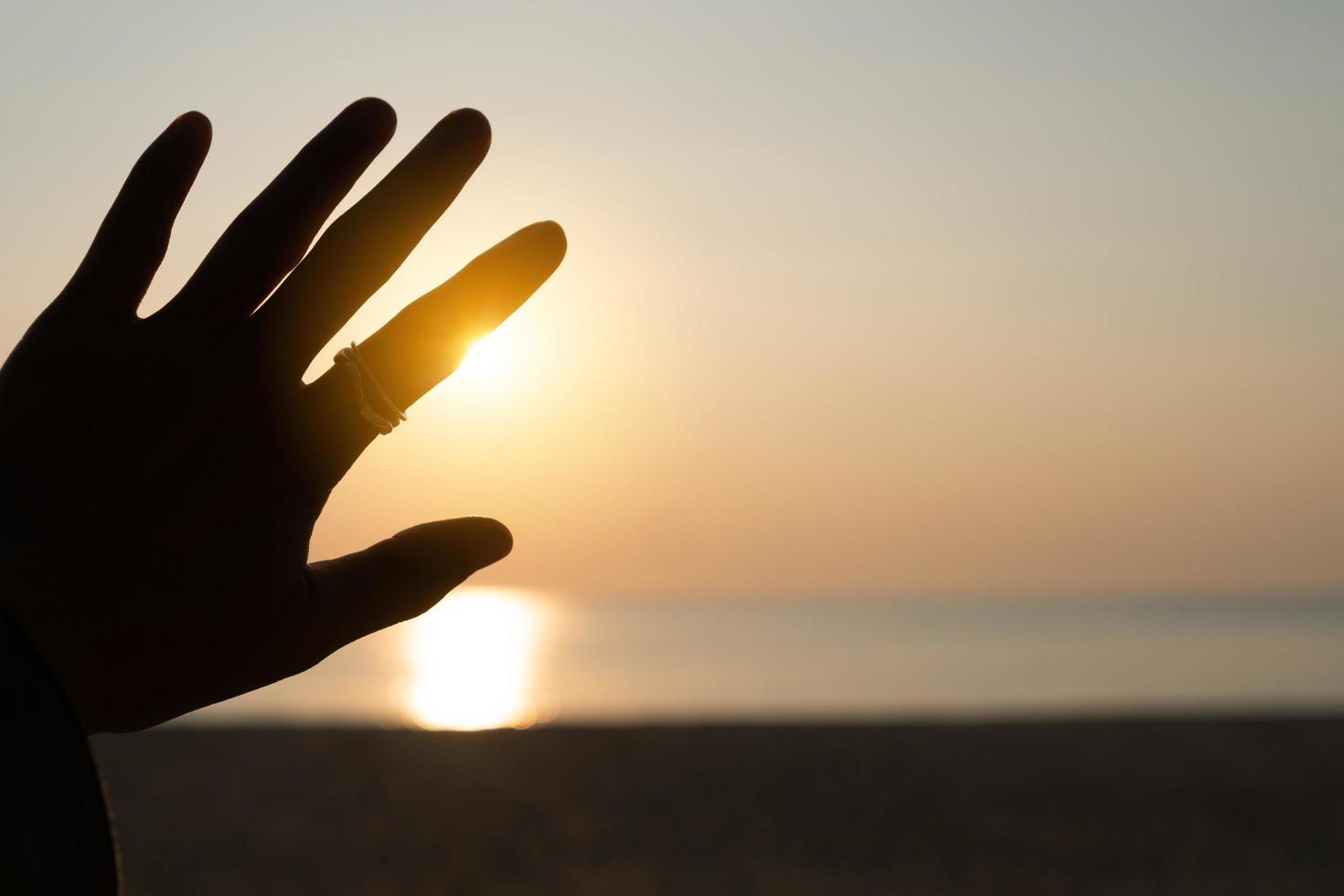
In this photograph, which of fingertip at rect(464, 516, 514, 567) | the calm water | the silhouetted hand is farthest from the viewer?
the calm water

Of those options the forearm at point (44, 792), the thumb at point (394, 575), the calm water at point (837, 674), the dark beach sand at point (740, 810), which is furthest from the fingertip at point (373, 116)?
the calm water at point (837, 674)

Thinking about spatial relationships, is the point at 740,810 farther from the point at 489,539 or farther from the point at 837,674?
the point at 837,674

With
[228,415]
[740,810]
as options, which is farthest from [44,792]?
[740,810]

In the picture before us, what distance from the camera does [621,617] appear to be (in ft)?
392

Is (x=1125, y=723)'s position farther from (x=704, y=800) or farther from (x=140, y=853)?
(x=140, y=853)

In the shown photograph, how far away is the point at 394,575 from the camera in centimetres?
154

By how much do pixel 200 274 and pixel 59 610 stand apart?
47 cm

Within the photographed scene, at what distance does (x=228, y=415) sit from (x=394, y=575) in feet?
0.95

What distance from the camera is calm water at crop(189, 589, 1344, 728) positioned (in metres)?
26.9

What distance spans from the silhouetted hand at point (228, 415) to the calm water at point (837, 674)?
56.9 ft

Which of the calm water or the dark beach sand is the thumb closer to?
the dark beach sand

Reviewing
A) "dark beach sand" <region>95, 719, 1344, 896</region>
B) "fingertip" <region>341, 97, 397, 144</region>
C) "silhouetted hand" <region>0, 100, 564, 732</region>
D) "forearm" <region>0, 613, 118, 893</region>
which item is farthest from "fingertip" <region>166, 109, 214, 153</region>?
"dark beach sand" <region>95, 719, 1344, 896</region>

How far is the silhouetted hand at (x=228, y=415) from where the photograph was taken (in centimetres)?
136

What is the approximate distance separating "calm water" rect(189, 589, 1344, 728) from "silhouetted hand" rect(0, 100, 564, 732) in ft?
56.9
